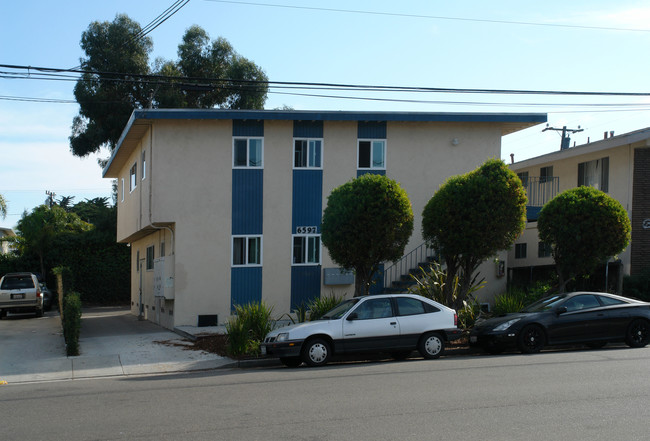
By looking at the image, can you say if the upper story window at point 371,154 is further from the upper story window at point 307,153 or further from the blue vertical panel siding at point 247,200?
the blue vertical panel siding at point 247,200

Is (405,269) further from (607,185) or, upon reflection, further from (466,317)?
(607,185)

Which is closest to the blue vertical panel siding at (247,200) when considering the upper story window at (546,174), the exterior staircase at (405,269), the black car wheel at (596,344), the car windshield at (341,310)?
the exterior staircase at (405,269)

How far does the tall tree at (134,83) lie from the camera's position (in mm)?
38219

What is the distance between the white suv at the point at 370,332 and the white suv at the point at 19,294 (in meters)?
17.3

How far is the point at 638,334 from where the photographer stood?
1466 cm

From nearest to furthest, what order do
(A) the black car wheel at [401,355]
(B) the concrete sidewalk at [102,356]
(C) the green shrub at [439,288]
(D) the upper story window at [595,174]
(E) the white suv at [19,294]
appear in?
(B) the concrete sidewalk at [102,356], (A) the black car wheel at [401,355], (C) the green shrub at [439,288], (D) the upper story window at [595,174], (E) the white suv at [19,294]

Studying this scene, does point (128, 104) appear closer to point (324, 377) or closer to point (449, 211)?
point (449, 211)

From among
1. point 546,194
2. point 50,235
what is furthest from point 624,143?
point 50,235

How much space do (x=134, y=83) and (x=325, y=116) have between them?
74.7ft

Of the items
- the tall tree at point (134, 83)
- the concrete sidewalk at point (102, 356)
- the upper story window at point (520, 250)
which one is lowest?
the concrete sidewalk at point (102, 356)

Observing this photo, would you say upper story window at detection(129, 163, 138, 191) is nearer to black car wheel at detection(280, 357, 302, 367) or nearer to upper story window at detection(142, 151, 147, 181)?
upper story window at detection(142, 151, 147, 181)

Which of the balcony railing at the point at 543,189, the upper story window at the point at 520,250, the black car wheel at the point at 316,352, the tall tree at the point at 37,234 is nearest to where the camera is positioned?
the black car wheel at the point at 316,352

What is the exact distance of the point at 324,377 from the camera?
11.1 m

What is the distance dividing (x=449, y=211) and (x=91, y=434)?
35.1 ft
